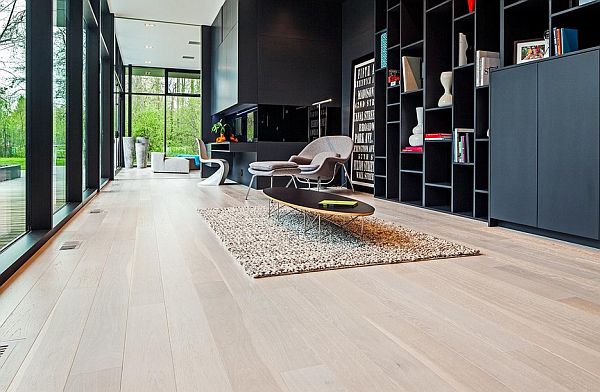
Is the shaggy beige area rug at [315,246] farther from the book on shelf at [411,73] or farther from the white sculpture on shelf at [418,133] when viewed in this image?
the book on shelf at [411,73]

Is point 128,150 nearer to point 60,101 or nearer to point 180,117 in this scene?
point 180,117

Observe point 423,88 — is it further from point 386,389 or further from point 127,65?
point 127,65

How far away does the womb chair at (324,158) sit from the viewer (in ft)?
18.9

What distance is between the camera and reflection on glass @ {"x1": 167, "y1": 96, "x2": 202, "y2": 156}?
48.6 ft

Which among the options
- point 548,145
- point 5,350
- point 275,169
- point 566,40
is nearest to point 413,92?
point 275,169

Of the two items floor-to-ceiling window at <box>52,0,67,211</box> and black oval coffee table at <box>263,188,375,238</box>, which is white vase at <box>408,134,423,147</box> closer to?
black oval coffee table at <box>263,188,375,238</box>

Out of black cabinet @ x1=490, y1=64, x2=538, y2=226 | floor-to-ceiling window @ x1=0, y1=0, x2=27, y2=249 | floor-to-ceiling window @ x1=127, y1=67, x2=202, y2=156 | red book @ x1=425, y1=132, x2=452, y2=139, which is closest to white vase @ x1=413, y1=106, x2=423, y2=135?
red book @ x1=425, y1=132, x2=452, y2=139

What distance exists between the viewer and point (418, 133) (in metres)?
5.38

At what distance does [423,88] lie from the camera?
509 cm

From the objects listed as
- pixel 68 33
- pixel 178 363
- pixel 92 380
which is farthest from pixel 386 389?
pixel 68 33

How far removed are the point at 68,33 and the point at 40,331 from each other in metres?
4.06

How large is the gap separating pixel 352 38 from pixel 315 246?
5.09 metres

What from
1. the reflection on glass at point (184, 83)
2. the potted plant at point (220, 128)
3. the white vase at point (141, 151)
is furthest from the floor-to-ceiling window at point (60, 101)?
the reflection on glass at point (184, 83)

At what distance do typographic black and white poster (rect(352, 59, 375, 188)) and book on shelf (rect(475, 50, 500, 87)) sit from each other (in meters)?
2.43
